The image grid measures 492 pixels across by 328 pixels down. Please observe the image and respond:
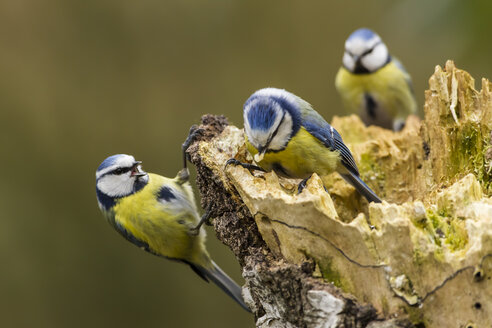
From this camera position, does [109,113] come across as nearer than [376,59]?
No

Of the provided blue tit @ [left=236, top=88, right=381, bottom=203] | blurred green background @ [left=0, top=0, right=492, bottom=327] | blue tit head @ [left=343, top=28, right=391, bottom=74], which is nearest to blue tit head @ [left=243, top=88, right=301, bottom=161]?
blue tit @ [left=236, top=88, right=381, bottom=203]

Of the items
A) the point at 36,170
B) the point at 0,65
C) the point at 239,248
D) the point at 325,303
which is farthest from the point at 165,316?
the point at 325,303

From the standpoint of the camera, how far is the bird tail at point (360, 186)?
68.1 inches

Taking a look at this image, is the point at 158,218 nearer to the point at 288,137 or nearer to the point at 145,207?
the point at 145,207

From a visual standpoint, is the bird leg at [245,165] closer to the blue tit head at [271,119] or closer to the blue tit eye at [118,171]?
the blue tit head at [271,119]

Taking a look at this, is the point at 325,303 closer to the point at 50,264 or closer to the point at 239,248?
the point at 239,248

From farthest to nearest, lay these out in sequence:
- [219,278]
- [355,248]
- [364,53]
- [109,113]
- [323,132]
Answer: [109,113] → [364,53] → [219,278] → [323,132] → [355,248]

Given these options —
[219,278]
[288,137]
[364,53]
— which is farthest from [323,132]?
[364,53]

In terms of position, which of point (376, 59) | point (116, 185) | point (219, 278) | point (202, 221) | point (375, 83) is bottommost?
point (219, 278)

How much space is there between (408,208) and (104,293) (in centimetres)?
245

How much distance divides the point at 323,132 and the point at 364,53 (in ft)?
3.95

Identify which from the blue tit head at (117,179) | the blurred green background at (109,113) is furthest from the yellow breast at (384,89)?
the blue tit head at (117,179)

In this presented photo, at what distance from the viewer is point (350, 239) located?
1.12 m

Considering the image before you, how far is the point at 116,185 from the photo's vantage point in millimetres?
1751
